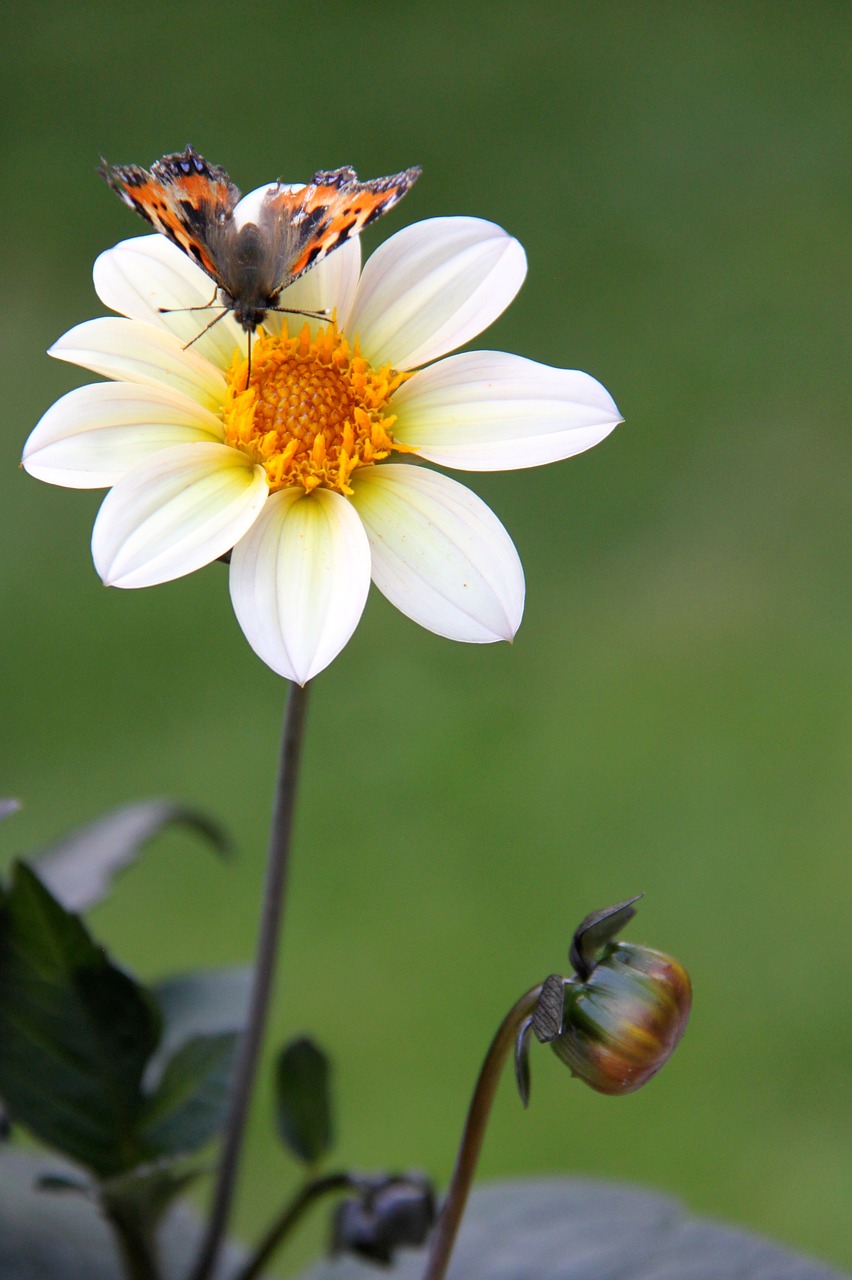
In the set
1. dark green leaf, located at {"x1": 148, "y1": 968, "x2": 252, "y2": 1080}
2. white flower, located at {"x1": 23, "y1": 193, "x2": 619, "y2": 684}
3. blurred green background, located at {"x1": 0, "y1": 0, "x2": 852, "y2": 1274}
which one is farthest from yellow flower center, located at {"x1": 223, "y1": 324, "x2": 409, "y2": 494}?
blurred green background, located at {"x1": 0, "y1": 0, "x2": 852, "y2": 1274}

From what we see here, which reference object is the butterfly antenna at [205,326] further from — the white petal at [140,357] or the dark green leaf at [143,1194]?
the dark green leaf at [143,1194]

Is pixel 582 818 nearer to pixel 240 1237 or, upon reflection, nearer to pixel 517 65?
pixel 240 1237

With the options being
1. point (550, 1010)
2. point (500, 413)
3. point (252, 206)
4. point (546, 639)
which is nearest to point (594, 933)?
point (550, 1010)

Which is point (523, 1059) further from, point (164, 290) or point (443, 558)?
point (164, 290)

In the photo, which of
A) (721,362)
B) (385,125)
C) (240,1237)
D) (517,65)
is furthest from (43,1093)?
(517,65)

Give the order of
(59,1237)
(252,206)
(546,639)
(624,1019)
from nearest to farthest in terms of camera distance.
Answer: (624,1019), (252,206), (59,1237), (546,639)

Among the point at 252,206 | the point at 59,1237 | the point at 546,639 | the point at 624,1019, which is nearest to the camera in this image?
the point at 624,1019
